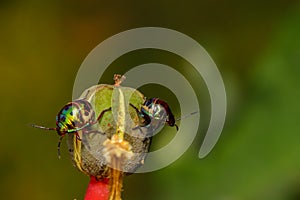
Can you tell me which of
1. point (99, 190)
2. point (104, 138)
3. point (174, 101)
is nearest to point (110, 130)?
point (104, 138)

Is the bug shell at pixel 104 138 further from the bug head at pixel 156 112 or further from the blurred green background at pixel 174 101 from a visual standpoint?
the blurred green background at pixel 174 101

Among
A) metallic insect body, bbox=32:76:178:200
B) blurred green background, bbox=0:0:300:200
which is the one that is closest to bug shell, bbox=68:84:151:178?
metallic insect body, bbox=32:76:178:200

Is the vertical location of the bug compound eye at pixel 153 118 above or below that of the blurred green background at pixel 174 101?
below

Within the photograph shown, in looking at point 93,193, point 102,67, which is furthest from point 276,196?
point 102,67

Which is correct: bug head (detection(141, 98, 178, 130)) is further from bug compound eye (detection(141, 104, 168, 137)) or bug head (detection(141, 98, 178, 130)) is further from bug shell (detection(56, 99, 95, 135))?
bug shell (detection(56, 99, 95, 135))

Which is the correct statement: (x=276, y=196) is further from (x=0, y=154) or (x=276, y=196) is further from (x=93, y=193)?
(x=0, y=154)

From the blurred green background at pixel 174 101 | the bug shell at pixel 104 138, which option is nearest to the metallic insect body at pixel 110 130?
the bug shell at pixel 104 138

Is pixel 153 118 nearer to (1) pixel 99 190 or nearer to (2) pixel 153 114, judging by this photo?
(2) pixel 153 114
